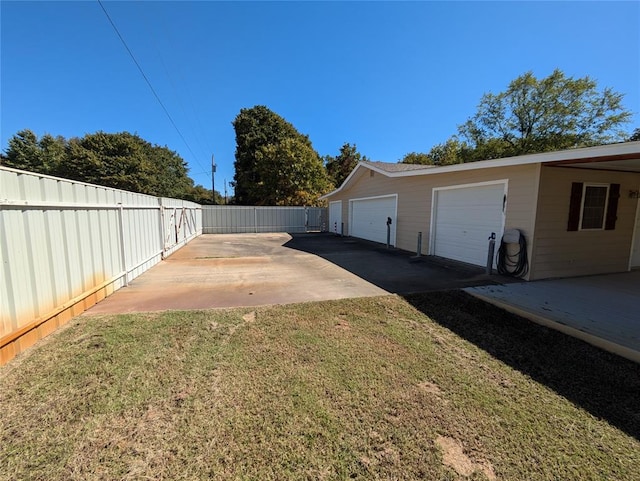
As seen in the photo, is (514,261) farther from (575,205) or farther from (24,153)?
(24,153)

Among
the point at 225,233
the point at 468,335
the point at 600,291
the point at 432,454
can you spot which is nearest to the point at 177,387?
the point at 432,454

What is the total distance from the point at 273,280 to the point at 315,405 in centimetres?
426

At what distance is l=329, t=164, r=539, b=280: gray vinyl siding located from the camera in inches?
245

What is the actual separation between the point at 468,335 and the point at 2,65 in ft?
67.5

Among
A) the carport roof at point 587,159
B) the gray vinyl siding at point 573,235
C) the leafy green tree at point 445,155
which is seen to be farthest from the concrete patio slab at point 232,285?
the leafy green tree at point 445,155

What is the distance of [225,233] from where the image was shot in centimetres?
1880

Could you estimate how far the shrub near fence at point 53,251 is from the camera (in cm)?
291

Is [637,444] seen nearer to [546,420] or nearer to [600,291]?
[546,420]

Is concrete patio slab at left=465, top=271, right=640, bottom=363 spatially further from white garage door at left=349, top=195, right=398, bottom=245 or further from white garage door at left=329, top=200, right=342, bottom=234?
white garage door at left=329, top=200, right=342, bottom=234

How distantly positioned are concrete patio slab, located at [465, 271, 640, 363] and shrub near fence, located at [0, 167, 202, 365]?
650cm

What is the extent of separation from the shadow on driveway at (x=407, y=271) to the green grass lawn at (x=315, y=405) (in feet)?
7.05

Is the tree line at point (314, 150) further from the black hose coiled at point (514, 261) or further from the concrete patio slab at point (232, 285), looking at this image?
the black hose coiled at point (514, 261)

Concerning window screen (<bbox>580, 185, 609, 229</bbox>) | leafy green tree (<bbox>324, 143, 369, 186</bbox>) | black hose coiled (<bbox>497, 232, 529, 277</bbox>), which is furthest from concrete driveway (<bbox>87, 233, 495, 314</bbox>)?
leafy green tree (<bbox>324, 143, 369, 186</bbox>)

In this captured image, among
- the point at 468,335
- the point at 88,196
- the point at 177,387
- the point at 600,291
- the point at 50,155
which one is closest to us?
the point at 177,387
